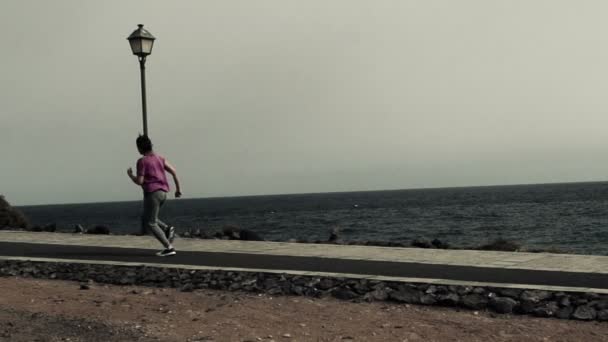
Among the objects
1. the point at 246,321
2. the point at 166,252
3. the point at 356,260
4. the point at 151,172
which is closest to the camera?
the point at 246,321

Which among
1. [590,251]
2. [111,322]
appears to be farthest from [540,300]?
[590,251]

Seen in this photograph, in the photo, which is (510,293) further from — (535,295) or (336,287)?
(336,287)

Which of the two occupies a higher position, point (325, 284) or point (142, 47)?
point (142, 47)

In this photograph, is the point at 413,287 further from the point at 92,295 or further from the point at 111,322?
the point at 92,295

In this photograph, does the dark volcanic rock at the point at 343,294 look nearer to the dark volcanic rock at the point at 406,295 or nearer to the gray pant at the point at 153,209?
the dark volcanic rock at the point at 406,295

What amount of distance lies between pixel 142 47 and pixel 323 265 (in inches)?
314

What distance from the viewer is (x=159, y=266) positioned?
8945mm

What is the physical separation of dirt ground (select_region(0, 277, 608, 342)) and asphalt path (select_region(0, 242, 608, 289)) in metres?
1.04

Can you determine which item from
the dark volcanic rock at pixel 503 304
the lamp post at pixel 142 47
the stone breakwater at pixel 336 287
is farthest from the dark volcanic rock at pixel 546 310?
the lamp post at pixel 142 47

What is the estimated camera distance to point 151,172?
992 cm

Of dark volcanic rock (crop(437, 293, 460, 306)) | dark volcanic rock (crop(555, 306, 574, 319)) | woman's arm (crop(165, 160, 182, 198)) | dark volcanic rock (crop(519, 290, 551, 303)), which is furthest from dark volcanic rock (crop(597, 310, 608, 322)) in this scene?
woman's arm (crop(165, 160, 182, 198))

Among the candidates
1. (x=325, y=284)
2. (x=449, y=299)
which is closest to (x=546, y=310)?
Answer: (x=449, y=299)

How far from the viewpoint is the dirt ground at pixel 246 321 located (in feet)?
20.0

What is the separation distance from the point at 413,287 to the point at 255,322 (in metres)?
1.85
